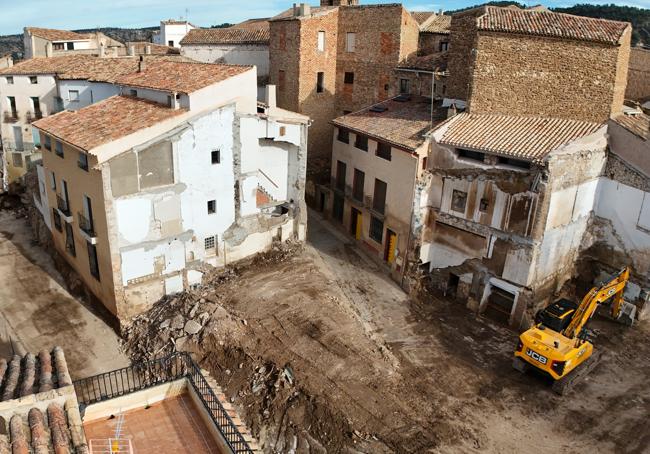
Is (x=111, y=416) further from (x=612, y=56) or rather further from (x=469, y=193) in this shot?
(x=612, y=56)

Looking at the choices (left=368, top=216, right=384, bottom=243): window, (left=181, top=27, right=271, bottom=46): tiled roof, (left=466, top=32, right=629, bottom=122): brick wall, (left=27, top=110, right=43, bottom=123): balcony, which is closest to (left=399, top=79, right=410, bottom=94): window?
(left=466, top=32, right=629, bottom=122): brick wall

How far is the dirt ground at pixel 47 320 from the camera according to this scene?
25672 millimetres

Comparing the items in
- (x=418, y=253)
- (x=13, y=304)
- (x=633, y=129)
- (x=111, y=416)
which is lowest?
(x=13, y=304)

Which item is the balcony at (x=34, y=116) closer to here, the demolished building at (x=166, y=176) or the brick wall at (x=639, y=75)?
the demolished building at (x=166, y=176)

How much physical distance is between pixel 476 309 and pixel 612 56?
14.2 metres

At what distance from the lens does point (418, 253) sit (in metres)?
30.0

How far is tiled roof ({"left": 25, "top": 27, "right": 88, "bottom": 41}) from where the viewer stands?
171ft

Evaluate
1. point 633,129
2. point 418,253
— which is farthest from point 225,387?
point 633,129

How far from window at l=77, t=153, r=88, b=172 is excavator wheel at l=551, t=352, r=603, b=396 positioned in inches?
887

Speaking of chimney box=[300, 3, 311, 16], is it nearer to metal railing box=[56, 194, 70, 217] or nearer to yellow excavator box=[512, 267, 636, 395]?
metal railing box=[56, 194, 70, 217]

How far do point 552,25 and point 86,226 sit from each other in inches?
1004

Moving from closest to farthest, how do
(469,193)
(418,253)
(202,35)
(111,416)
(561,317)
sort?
(111,416), (561,317), (469,193), (418,253), (202,35)

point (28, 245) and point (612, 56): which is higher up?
point (612, 56)

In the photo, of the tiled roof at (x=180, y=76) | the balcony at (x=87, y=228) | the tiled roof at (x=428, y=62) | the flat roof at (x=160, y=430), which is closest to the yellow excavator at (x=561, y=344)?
the flat roof at (x=160, y=430)
